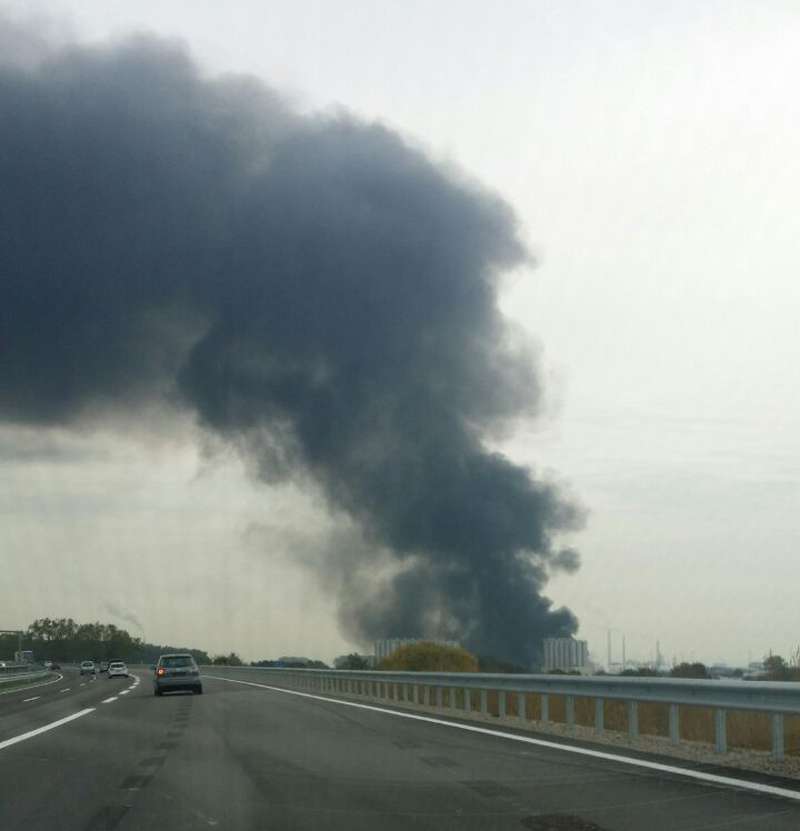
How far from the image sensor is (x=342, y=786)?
12430mm

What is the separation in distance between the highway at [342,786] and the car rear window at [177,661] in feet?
67.2

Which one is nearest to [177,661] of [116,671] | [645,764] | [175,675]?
[175,675]

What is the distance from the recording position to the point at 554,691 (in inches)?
814

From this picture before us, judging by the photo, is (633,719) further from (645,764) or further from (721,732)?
(645,764)

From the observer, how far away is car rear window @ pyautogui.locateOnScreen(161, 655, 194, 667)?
4163 cm

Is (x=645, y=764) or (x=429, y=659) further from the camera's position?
(x=429, y=659)

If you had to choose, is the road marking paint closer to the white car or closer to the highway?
the highway

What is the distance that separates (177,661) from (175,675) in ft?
2.61

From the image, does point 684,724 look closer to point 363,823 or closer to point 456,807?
point 456,807

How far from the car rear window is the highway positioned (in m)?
20.5

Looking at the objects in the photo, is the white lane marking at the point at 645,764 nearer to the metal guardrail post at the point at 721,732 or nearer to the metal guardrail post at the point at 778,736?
the metal guardrail post at the point at 721,732

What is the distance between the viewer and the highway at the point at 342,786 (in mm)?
10117

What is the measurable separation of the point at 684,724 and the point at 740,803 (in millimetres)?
9325

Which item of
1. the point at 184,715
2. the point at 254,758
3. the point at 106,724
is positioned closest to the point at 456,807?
the point at 254,758
